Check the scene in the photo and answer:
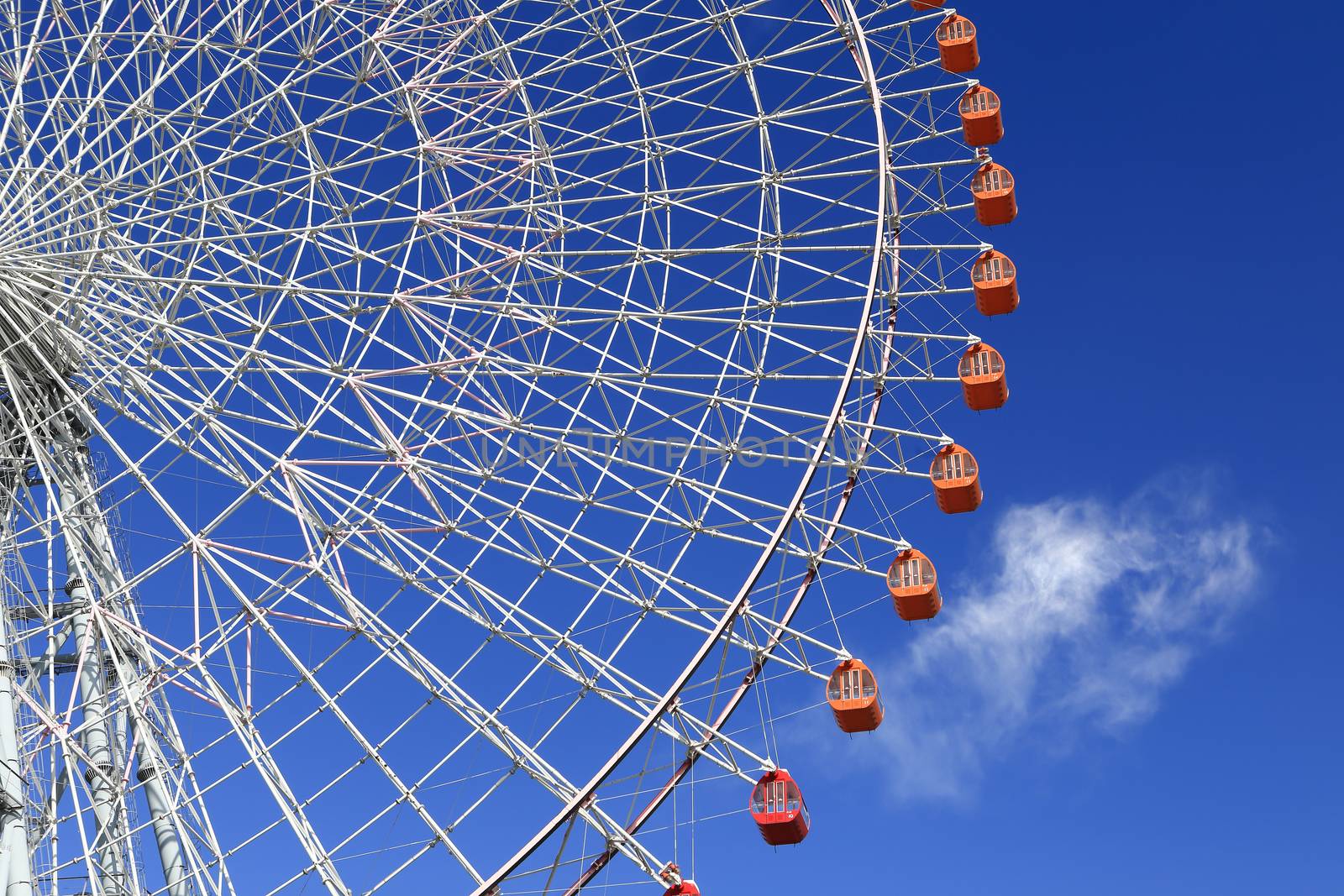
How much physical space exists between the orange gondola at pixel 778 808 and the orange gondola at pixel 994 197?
9.98 metres

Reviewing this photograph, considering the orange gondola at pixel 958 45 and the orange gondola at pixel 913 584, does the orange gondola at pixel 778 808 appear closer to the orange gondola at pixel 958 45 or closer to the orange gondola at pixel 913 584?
the orange gondola at pixel 913 584

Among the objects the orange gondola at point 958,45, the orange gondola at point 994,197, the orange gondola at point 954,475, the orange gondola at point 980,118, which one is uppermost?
the orange gondola at point 958,45

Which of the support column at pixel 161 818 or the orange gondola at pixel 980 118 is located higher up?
the orange gondola at pixel 980 118

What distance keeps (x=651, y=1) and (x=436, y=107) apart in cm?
385

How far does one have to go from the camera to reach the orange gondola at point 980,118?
32.2 metres

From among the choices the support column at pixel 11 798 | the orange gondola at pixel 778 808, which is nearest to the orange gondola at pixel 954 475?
the orange gondola at pixel 778 808

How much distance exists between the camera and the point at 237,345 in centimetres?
2786

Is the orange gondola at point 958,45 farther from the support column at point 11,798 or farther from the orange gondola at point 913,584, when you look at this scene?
the support column at point 11,798

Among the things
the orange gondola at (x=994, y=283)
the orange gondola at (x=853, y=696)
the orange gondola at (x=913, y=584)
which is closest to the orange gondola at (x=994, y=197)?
the orange gondola at (x=994, y=283)

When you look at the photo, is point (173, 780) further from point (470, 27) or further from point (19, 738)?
point (470, 27)

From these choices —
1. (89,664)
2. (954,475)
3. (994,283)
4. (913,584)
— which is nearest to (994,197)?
A: (994,283)

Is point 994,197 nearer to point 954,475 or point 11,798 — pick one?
point 954,475

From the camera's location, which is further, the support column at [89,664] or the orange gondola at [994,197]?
the orange gondola at [994,197]

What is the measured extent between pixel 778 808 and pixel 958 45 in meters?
13.7
